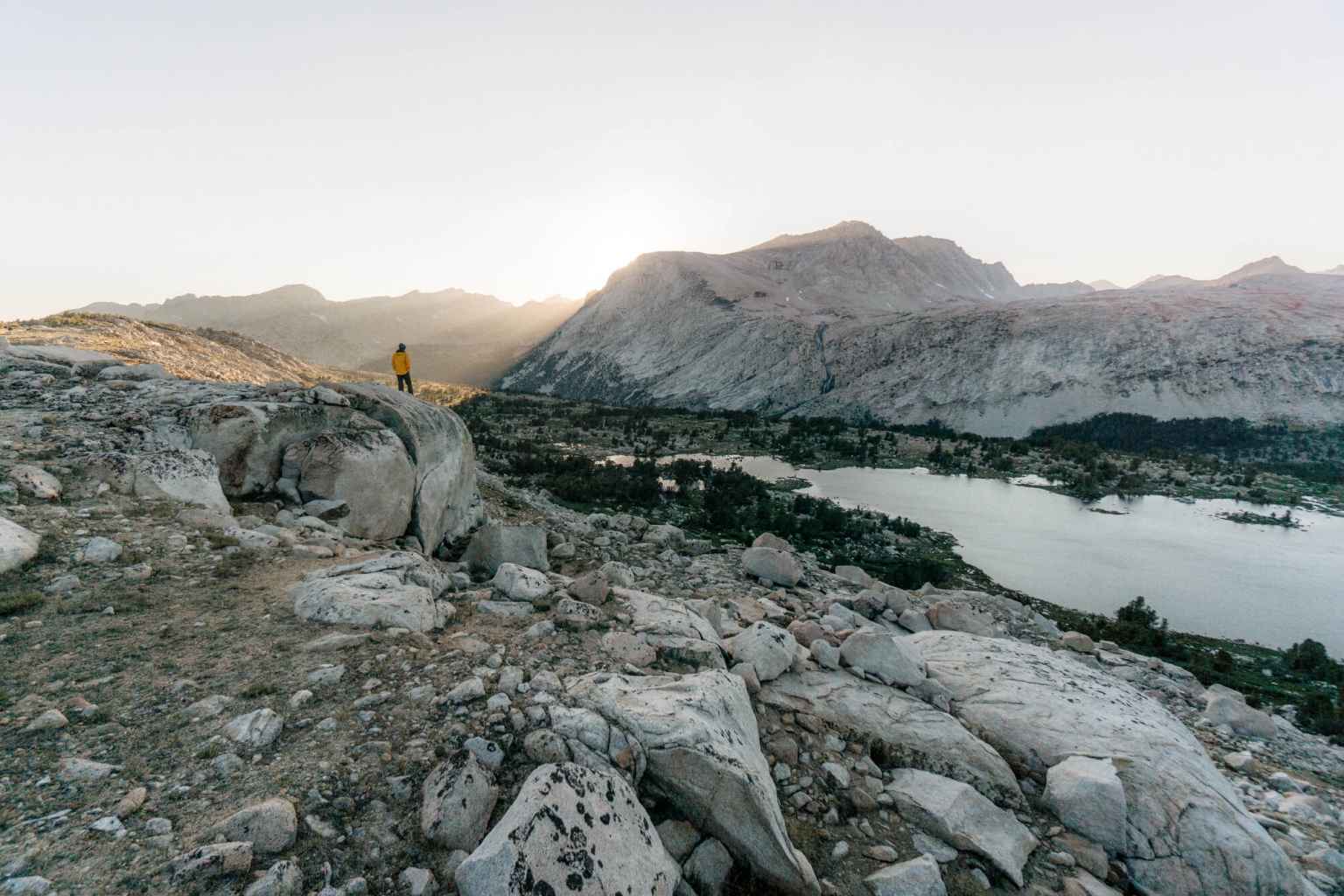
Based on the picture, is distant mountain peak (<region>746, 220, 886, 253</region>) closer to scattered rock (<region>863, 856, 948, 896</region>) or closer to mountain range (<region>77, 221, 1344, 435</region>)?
mountain range (<region>77, 221, 1344, 435</region>)

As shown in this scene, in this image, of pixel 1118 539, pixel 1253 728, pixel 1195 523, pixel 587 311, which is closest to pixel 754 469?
pixel 1118 539

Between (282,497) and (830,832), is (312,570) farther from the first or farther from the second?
(830,832)

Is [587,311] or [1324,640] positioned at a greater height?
[587,311]

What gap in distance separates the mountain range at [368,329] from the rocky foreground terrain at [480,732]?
352 feet

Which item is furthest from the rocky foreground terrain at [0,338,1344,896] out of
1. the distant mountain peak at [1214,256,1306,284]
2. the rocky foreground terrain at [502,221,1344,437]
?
the distant mountain peak at [1214,256,1306,284]

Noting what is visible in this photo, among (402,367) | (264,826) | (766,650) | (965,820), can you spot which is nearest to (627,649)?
(766,650)

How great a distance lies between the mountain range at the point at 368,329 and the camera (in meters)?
128

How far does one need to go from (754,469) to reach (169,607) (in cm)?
3043

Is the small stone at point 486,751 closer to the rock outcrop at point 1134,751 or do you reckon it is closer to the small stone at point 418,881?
the small stone at point 418,881

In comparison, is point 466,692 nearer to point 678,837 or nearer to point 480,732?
point 480,732

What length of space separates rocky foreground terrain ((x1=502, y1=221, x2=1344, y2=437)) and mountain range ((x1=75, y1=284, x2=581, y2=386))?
925 inches

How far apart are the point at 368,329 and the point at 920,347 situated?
160 meters

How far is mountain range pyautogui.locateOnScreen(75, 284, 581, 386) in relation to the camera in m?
128

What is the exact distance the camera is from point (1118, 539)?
77.9ft
